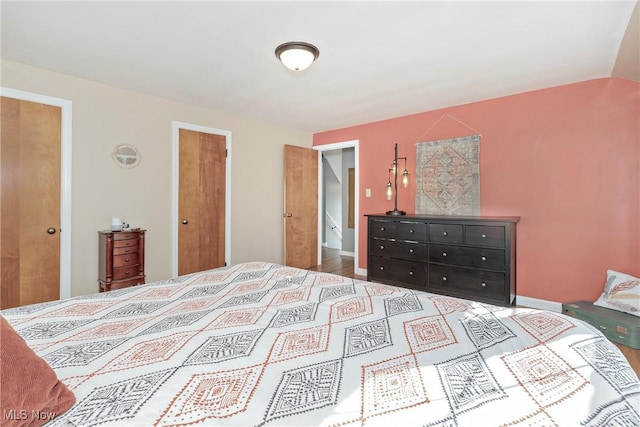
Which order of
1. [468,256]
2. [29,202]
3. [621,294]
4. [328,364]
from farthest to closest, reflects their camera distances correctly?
[468,256] < [29,202] < [621,294] < [328,364]

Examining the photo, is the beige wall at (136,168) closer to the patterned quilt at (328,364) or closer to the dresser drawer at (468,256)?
the patterned quilt at (328,364)

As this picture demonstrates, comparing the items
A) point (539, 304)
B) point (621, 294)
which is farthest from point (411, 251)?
point (621, 294)

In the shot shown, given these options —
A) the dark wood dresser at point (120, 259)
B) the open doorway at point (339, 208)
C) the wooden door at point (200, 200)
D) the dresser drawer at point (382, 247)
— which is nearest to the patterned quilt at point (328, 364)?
the dark wood dresser at point (120, 259)

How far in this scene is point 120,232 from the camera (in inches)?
125

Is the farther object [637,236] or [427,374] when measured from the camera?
[637,236]

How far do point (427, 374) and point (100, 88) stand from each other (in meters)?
3.97

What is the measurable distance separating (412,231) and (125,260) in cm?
320

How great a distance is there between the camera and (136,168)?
356 centimetres

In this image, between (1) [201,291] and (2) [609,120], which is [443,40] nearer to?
(2) [609,120]

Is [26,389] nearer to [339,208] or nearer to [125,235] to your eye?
[125,235]

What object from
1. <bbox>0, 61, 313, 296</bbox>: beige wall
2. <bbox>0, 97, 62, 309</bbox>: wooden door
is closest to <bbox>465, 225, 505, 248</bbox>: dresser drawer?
<bbox>0, 61, 313, 296</bbox>: beige wall

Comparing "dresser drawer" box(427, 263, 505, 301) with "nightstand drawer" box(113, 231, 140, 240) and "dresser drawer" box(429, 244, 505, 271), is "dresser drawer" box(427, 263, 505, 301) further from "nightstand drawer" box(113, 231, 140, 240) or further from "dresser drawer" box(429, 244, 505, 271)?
"nightstand drawer" box(113, 231, 140, 240)

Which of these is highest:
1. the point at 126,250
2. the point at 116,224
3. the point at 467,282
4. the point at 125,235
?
the point at 116,224

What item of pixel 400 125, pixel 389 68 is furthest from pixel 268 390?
pixel 400 125
